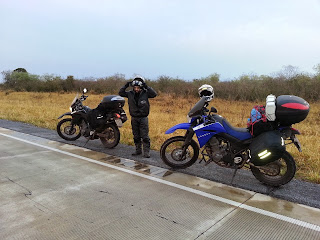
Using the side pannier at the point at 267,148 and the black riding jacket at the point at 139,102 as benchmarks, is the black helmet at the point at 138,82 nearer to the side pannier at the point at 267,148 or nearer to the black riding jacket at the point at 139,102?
the black riding jacket at the point at 139,102

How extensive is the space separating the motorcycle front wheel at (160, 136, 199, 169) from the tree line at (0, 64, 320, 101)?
16.0 m

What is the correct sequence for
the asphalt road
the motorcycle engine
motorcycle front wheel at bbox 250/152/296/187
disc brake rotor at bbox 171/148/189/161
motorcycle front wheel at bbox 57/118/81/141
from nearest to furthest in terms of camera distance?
the asphalt road < motorcycle front wheel at bbox 250/152/296/187 < the motorcycle engine < disc brake rotor at bbox 171/148/189/161 < motorcycle front wheel at bbox 57/118/81/141

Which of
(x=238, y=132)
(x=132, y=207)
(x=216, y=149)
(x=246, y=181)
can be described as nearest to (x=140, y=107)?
(x=216, y=149)

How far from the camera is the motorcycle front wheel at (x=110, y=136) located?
6.61 metres

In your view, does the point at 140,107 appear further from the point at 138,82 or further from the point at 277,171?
the point at 277,171

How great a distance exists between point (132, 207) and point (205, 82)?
2313cm

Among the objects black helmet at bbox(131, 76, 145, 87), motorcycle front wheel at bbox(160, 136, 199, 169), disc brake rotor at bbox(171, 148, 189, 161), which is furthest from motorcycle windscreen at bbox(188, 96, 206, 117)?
Result: black helmet at bbox(131, 76, 145, 87)

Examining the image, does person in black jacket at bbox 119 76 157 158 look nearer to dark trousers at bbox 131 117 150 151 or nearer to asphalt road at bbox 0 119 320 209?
dark trousers at bbox 131 117 150 151

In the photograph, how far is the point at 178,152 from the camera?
16.8 feet

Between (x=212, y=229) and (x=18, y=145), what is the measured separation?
5425mm

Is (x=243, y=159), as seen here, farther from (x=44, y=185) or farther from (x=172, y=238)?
(x=44, y=185)

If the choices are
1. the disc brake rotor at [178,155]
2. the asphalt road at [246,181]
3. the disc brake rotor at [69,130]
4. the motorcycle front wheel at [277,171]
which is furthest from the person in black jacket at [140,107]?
the motorcycle front wheel at [277,171]

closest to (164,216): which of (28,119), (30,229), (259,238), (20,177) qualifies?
(259,238)

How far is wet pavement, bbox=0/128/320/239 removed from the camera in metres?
3.03
